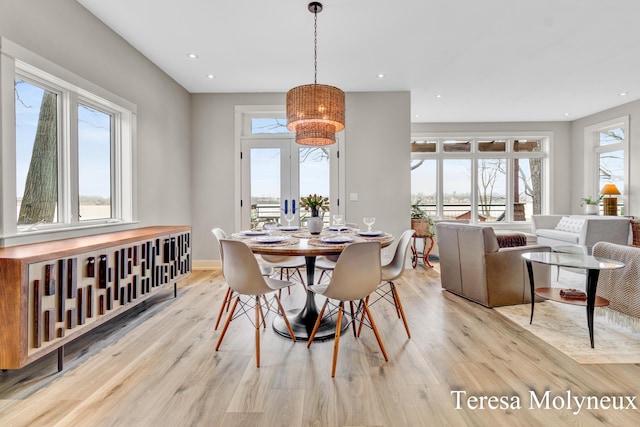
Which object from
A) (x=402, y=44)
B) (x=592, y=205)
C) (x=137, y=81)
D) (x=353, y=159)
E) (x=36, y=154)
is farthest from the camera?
(x=592, y=205)

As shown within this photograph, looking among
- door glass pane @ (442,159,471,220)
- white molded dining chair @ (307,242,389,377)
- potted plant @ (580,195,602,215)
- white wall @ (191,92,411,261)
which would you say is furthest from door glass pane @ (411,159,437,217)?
white molded dining chair @ (307,242,389,377)

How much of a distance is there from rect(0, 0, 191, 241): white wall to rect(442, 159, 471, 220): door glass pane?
17.2 ft

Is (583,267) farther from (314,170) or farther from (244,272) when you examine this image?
(314,170)

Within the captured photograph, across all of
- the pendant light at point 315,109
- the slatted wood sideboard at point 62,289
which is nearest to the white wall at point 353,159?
the pendant light at point 315,109

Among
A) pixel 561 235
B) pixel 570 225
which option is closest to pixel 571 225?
pixel 570 225

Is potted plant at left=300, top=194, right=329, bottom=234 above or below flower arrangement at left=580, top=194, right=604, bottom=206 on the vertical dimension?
below

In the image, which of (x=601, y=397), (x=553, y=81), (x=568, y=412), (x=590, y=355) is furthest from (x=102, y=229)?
(x=553, y=81)

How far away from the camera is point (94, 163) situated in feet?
9.88

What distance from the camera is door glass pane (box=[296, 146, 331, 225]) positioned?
4.73 meters

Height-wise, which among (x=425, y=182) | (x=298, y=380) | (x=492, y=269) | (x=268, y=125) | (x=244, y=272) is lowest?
(x=298, y=380)

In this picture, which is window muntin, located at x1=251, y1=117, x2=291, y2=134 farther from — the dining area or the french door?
the dining area

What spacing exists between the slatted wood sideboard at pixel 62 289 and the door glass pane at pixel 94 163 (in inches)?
27.7

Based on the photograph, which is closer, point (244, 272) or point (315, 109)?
point (244, 272)

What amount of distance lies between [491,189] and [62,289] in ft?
24.1
